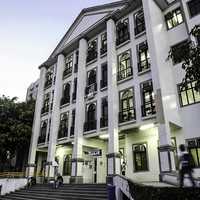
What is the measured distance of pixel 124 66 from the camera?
17922 millimetres

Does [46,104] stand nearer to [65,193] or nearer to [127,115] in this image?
[127,115]

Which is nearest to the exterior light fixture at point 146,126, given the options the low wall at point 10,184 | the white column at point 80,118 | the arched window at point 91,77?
the white column at point 80,118

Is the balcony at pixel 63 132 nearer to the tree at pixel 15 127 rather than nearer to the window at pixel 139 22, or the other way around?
the tree at pixel 15 127

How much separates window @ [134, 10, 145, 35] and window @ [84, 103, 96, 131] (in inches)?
276

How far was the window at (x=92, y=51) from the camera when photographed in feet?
67.9

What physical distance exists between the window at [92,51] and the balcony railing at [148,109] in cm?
780

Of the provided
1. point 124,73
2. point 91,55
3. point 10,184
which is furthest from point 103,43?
point 10,184

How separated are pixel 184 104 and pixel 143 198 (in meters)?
9.72

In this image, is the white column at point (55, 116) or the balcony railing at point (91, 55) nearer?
the white column at point (55, 116)

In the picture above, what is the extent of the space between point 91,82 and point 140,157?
8.06m

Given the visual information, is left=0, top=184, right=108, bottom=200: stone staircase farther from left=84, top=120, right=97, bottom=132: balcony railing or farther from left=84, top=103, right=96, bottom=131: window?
left=84, top=103, right=96, bottom=131: window

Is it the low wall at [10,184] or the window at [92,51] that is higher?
the window at [92,51]

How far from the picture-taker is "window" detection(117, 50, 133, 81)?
17250 mm

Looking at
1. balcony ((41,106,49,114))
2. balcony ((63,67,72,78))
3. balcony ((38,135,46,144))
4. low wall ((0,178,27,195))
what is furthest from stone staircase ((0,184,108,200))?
balcony ((63,67,72,78))
